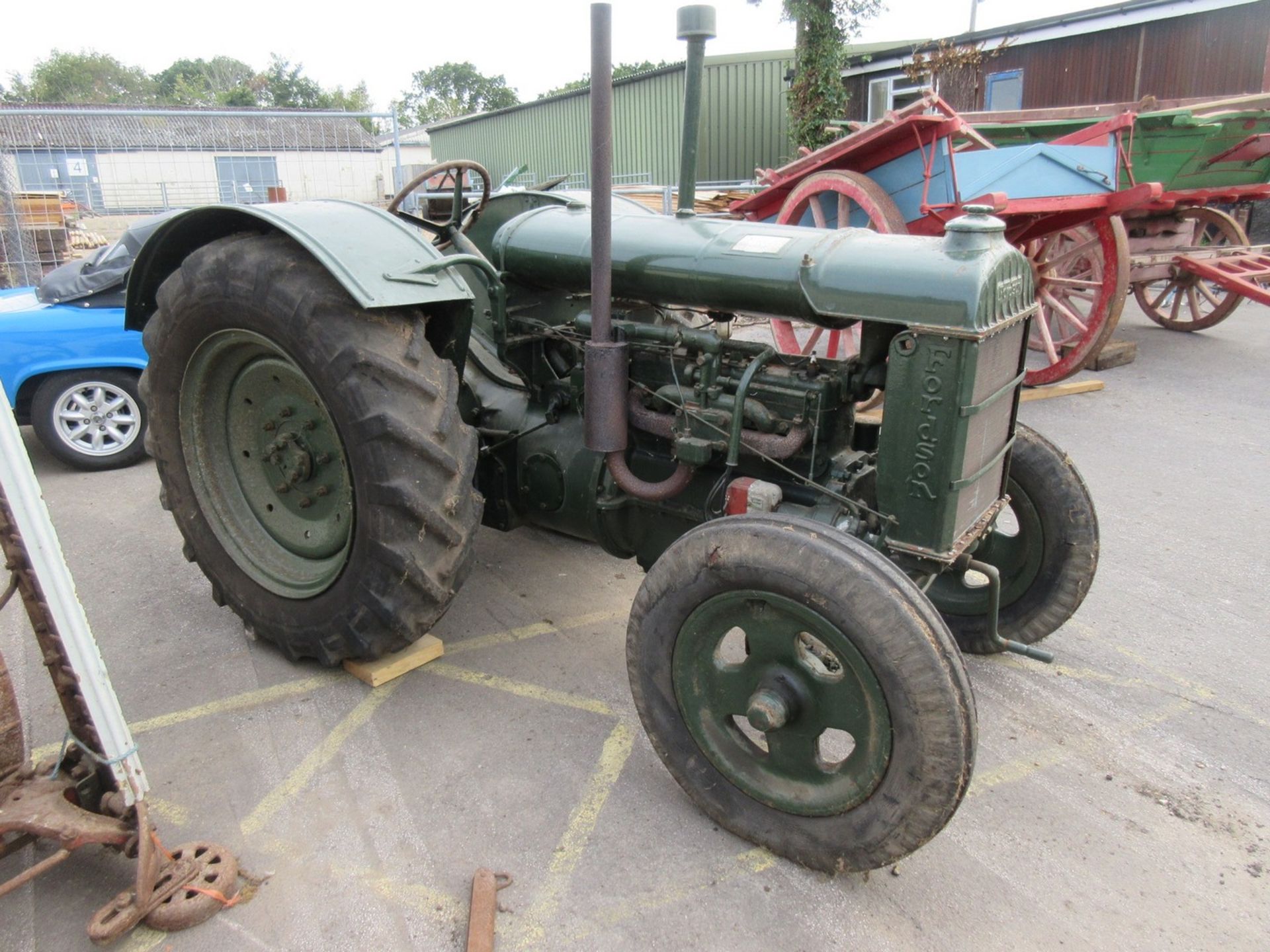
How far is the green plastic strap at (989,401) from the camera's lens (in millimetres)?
2094

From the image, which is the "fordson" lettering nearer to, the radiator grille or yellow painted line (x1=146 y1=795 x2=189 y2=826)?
the radiator grille

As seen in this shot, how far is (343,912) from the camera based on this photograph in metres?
2.06

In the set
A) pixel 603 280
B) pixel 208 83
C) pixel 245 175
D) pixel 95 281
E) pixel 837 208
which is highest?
pixel 208 83

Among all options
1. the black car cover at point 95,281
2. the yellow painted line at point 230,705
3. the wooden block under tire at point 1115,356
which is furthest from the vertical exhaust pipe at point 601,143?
the wooden block under tire at point 1115,356

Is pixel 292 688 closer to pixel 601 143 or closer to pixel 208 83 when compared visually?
pixel 601 143

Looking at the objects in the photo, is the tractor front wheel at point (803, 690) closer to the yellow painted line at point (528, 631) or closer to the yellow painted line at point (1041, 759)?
the yellow painted line at point (1041, 759)

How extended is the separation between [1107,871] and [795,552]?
117cm

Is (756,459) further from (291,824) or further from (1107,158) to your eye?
(1107,158)

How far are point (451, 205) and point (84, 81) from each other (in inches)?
3080

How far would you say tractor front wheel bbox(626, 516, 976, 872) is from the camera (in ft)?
6.01

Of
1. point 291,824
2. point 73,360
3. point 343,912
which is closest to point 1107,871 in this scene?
point 343,912

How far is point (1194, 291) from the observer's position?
8.31 metres

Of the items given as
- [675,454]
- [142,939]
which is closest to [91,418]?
[142,939]

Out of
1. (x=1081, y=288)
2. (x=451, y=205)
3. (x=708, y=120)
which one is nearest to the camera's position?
(x=451, y=205)
